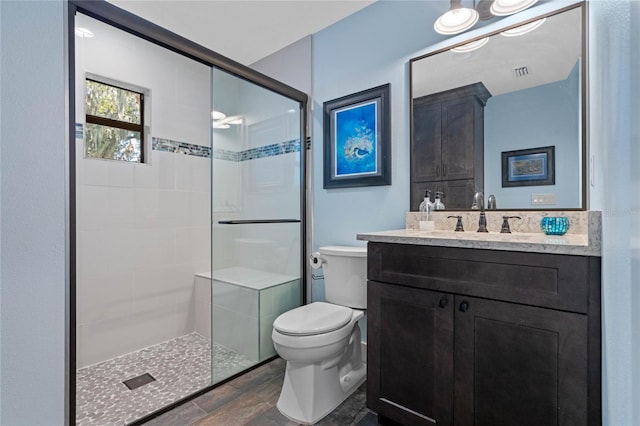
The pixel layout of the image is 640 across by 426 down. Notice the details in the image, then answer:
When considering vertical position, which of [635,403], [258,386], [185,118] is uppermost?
[185,118]

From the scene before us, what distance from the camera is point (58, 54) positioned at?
656 mm

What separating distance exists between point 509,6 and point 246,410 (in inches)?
97.0

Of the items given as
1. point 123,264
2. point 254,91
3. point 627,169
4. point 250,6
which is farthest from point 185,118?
point 627,169

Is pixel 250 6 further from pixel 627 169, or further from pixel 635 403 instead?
pixel 635 403

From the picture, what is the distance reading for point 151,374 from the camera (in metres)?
2.02

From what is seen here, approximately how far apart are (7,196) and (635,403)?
0.99 metres

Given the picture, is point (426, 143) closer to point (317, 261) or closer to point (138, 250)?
point (317, 261)

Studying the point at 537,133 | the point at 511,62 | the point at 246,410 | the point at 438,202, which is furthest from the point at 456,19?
the point at 246,410

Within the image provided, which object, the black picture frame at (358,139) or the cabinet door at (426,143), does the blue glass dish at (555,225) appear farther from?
the black picture frame at (358,139)

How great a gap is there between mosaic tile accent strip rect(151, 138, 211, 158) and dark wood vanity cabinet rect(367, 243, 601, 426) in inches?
76.1

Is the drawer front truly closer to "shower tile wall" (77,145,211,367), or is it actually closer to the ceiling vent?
the ceiling vent

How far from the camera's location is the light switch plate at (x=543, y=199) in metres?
1.50

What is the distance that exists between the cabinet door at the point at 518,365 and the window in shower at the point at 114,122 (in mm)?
2466

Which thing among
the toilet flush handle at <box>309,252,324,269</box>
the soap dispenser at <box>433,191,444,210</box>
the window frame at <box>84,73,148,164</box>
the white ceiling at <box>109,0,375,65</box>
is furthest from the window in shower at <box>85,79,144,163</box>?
the soap dispenser at <box>433,191,444,210</box>
